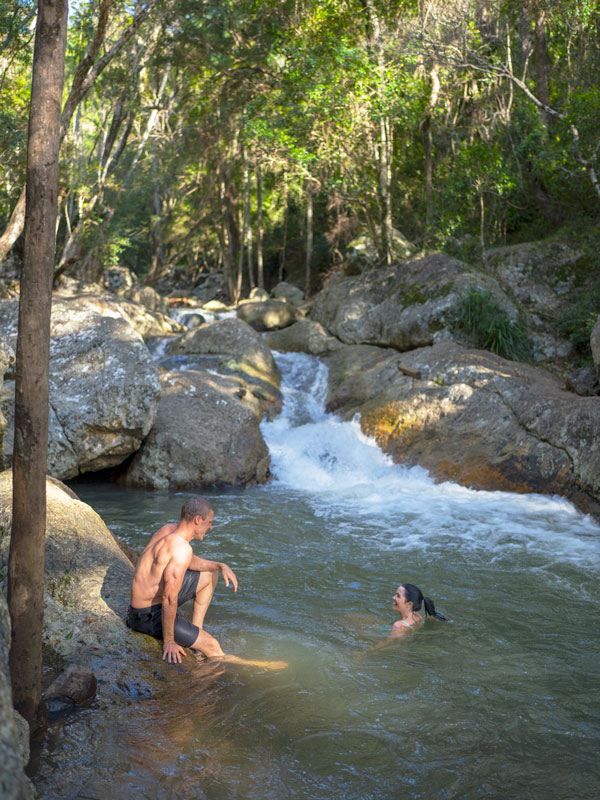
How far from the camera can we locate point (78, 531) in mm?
5812

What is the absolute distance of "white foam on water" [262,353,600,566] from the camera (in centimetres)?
812

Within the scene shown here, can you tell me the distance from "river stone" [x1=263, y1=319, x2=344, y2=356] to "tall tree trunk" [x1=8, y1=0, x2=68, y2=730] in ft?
42.6

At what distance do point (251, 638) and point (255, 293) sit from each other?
1988cm

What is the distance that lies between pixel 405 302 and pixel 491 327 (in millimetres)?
2340

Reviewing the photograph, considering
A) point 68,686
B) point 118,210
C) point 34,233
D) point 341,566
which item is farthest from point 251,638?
point 118,210

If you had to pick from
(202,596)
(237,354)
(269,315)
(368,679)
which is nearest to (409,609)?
(368,679)

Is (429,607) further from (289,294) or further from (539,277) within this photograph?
(289,294)

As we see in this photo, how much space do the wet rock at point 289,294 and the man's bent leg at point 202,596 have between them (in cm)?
1900

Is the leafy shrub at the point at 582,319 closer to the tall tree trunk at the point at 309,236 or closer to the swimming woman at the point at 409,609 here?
the tall tree trunk at the point at 309,236

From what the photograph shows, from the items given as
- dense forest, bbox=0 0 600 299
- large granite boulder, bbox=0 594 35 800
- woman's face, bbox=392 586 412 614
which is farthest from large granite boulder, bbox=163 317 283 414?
large granite boulder, bbox=0 594 35 800

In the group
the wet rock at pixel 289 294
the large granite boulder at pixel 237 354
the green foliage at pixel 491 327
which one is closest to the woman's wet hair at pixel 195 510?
the large granite boulder at pixel 237 354

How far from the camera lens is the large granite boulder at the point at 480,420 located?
9.73 m

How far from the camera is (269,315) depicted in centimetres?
1944

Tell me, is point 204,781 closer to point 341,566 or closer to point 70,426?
point 341,566
